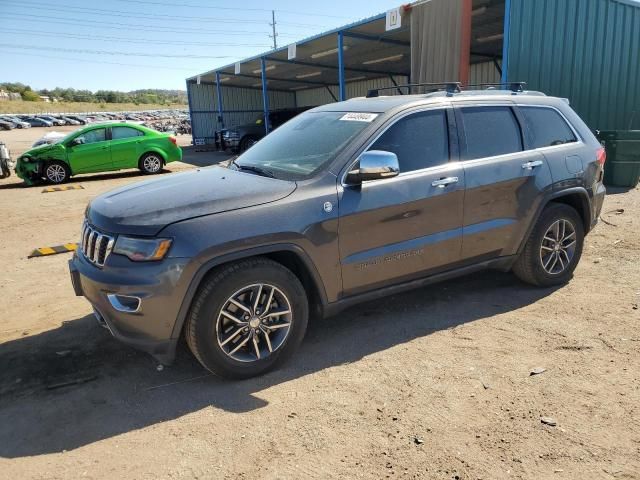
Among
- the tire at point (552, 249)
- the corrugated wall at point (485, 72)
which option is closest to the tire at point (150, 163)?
the tire at point (552, 249)

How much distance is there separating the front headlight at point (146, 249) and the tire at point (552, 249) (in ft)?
10.3

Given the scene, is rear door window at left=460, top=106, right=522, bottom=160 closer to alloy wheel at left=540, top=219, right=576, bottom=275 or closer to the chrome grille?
alloy wheel at left=540, top=219, right=576, bottom=275

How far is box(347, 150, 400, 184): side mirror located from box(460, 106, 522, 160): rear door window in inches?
36.0

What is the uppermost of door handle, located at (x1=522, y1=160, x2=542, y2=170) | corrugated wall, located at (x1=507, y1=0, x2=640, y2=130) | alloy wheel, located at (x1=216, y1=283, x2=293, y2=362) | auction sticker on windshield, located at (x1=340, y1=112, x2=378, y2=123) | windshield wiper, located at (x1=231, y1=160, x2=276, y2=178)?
corrugated wall, located at (x1=507, y1=0, x2=640, y2=130)

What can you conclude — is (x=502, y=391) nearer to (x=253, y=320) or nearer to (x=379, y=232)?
(x=379, y=232)

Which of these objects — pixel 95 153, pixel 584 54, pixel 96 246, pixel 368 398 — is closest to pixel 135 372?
pixel 96 246

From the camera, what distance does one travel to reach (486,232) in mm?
3992

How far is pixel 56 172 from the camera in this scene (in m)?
13.1

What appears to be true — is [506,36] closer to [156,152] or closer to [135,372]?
[135,372]

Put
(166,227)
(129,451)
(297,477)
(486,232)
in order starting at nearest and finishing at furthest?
(297,477), (129,451), (166,227), (486,232)

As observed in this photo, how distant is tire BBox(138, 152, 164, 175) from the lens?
1424 centimetres

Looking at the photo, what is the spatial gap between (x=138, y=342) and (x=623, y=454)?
2.69 metres

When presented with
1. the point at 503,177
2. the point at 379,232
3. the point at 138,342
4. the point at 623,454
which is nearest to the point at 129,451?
the point at 138,342

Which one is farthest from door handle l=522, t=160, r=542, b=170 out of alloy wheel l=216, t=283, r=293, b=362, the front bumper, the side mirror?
the front bumper
